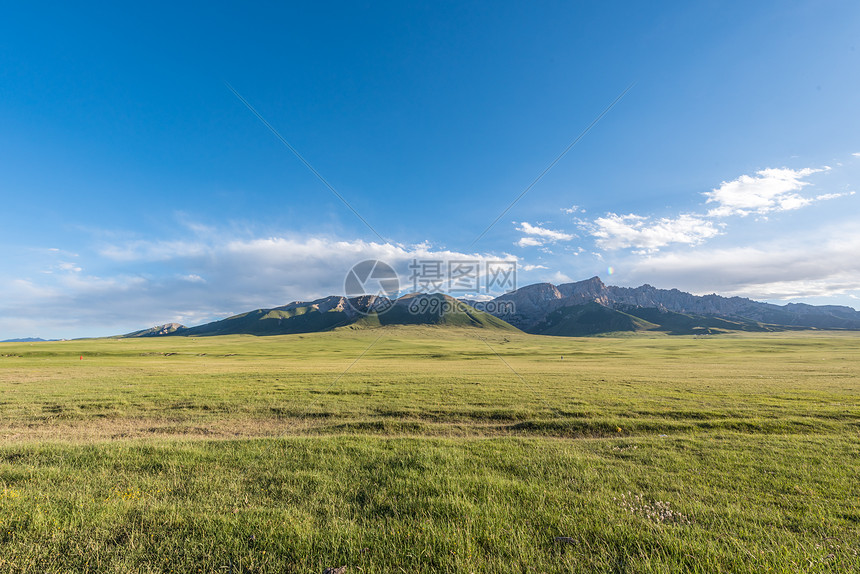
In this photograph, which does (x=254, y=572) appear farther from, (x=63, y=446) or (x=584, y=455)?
(x=63, y=446)

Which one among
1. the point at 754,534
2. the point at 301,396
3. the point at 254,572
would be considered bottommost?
the point at 301,396

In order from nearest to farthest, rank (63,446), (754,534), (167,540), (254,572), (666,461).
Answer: (254,572) < (167,540) < (754,534) < (666,461) < (63,446)

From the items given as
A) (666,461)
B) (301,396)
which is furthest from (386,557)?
(301,396)

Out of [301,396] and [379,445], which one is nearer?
[379,445]

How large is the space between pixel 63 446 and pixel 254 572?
11.7 meters

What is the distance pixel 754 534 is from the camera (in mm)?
6227

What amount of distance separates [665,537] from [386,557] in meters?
4.89

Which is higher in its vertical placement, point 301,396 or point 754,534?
point 754,534

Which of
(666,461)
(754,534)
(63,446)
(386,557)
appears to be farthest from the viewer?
(63,446)

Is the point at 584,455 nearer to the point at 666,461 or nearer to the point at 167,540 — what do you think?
the point at 666,461

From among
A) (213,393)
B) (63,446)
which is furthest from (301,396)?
(63,446)

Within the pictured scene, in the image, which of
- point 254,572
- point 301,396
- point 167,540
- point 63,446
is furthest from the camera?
point 301,396

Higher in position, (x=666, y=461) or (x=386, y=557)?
(x=386, y=557)

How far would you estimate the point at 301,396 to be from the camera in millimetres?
25188
